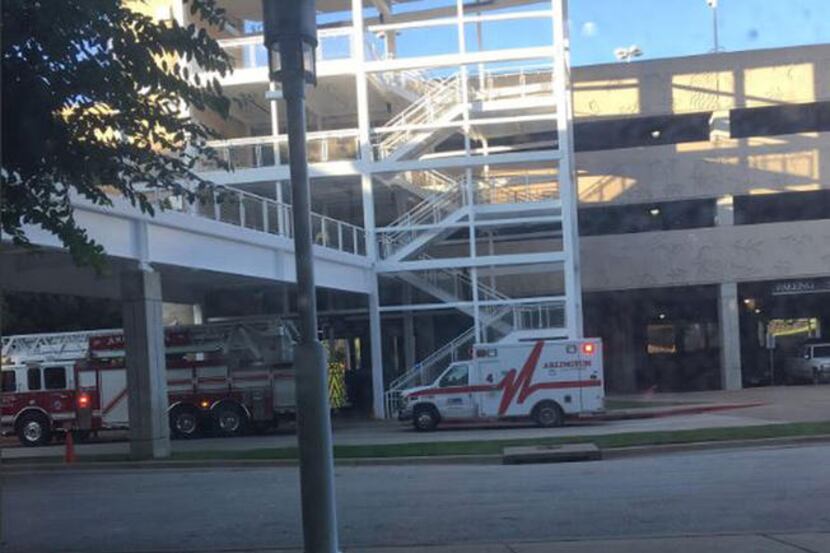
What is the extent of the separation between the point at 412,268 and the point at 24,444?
13490 millimetres

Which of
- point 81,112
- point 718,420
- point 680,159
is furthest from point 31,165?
point 680,159

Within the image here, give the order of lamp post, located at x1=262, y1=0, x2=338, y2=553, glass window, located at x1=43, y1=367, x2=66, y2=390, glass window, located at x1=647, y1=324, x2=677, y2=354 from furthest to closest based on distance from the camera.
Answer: glass window, located at x1=647, y1=324, x2=677, y2=354 → glass window, located at x1=43, y1=367, x2=66, y2=390 → lamp post, located at x1=262, y1=0, x2=338, y2=553

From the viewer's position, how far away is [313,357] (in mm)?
6730

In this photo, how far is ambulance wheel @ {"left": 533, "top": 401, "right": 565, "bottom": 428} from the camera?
26328mm

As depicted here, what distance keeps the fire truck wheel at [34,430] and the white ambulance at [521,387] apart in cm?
1118

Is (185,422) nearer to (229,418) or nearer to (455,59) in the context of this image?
(229,418)

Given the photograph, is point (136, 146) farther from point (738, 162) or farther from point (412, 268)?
point (738, 162)

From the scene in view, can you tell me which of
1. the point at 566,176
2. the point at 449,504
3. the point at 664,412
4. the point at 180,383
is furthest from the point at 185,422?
the point at 449,504

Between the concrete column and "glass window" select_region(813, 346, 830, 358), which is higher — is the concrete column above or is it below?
above

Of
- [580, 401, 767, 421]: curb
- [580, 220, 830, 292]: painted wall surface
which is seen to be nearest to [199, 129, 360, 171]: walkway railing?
[580, 401, 767, 421]: curb

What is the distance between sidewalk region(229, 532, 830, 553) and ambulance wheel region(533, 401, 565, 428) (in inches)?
697

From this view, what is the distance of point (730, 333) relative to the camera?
135 feet

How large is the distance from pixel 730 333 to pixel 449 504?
32360 millimetres

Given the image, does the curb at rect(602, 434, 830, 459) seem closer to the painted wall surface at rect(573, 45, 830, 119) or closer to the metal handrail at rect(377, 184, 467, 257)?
the metal handrail at rect(377, 184, 467, 257)
